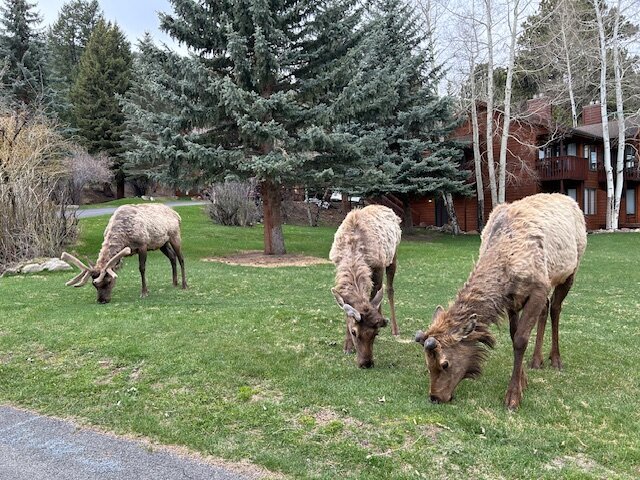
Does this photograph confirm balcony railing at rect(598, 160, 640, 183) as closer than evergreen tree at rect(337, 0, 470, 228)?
No

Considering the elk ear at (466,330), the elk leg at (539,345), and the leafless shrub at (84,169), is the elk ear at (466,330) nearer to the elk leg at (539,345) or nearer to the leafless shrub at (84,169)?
the elk leg at (539,345)

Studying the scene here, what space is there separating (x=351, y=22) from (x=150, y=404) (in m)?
15.6

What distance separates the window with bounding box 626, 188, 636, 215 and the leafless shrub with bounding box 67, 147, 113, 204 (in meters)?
36.9

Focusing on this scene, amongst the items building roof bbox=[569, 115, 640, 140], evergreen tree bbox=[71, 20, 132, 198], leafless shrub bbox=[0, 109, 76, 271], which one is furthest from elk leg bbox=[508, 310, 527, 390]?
evergreen tree bbox=[71, 20, 132, 198]

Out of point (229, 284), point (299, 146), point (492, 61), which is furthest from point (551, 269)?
point (492, 61)

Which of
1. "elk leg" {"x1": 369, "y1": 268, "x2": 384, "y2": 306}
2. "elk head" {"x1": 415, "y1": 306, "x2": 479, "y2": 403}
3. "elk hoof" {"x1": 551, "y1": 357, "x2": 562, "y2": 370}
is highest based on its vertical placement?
"elk leg" {"x1": 369, "y1": 268, "x2": 384, "y2": 306}

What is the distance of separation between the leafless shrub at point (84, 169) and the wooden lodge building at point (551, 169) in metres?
21.7

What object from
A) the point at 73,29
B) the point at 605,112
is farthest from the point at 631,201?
the point at 73,29

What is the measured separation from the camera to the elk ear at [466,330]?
4.55m

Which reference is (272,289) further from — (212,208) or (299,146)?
(212,208)

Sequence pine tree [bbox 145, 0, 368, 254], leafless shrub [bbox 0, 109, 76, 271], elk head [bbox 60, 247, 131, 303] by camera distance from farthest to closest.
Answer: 1. pine tree [bbox 145, 0, 368, 254]
2. leafless shrub [bbox 0, 109, 76, 271]
3. elk head [bbox 60, 247, 131, 303]

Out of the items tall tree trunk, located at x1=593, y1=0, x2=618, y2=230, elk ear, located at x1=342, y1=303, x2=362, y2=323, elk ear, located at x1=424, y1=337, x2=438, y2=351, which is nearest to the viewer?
elk ear, located at x1=424, y1=337, x2=438, y2=351

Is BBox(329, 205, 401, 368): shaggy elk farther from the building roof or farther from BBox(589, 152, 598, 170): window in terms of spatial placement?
BBox(589, 152, 598, 170): window

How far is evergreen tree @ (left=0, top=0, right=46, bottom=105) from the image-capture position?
35.6 m
